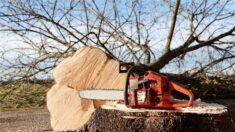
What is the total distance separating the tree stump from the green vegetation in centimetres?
207

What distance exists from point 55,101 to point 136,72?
1045 millimetres

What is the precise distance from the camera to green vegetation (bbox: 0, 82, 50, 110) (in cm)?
531

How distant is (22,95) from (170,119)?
108 inches

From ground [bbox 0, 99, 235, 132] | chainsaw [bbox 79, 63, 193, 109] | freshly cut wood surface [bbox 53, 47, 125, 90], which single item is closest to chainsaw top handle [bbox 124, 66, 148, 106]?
chainsaw [bbox 79, 63, 193, 109]

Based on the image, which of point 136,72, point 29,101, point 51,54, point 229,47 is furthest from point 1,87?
point 229,47

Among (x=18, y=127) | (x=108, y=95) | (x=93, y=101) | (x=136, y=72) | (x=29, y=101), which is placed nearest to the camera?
(x=136, y=72)

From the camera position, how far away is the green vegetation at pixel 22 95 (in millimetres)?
5309

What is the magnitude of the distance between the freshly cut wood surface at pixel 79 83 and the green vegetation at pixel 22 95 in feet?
4.36

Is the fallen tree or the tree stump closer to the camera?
the tree stump

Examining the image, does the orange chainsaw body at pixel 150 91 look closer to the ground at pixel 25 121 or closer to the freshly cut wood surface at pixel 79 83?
the freshly cut wood surface at pixel 79 83

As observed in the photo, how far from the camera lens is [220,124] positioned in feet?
11.1

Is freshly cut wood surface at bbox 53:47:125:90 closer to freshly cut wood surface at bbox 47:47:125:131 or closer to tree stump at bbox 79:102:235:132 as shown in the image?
freshly cut wood surface at bbox 47:47:125:131

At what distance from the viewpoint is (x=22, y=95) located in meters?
5.43

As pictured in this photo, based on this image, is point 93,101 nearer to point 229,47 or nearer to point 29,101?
point 29,101
